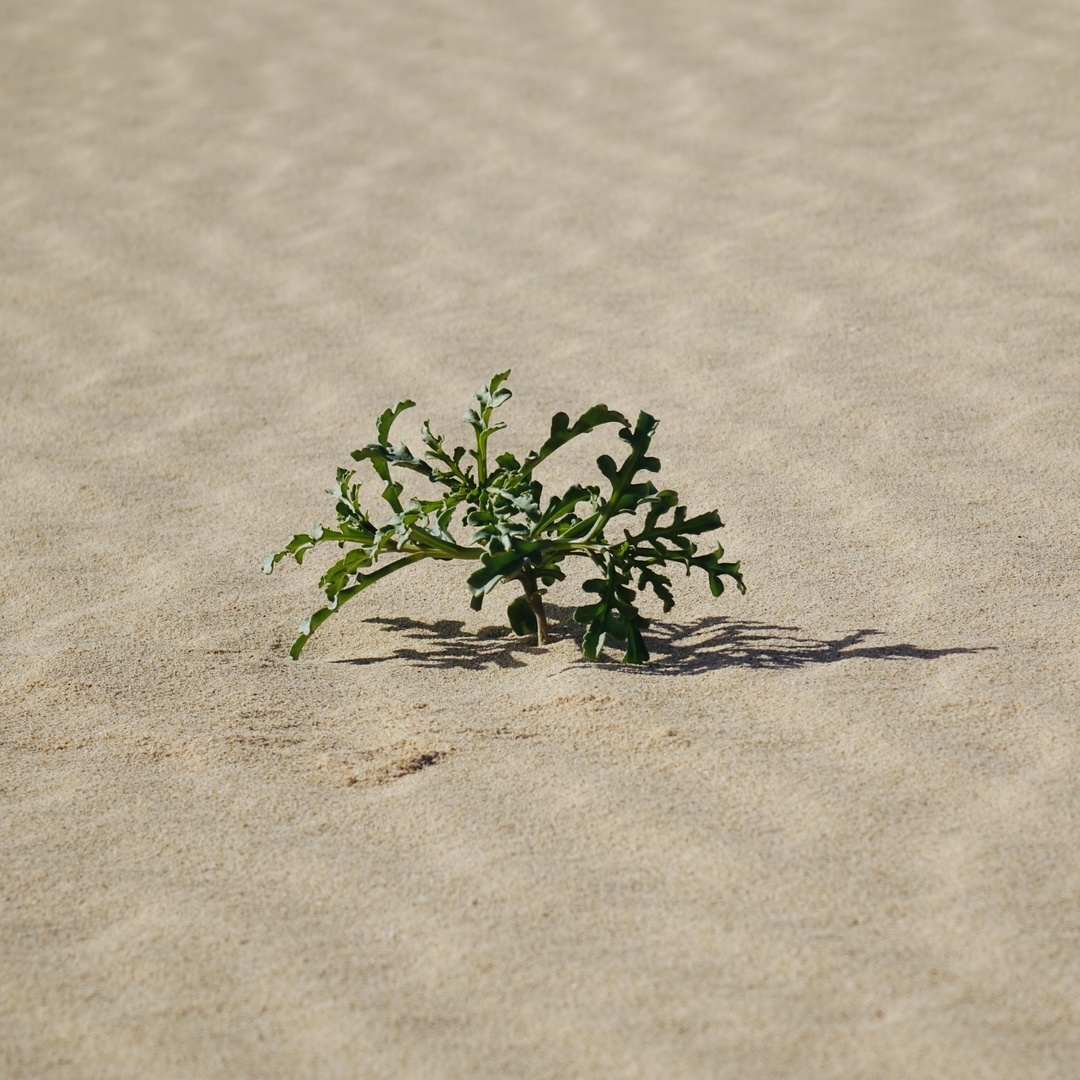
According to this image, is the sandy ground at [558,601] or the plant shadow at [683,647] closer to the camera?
the sandy ground at [558,601]

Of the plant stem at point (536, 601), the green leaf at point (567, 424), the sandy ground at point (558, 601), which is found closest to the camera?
the sandy ground at point (558, 601)

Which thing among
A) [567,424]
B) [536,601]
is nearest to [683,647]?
[536,601]

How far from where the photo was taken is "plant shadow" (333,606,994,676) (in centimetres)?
235

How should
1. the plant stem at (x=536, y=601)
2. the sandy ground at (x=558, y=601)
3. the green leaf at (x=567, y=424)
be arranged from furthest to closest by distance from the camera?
1. the plant stem at (x=536, y=601)
2. the green leaf at (x=567, y=424)
3. the sandy ground at (x=558, y=601)

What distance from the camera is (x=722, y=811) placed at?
6.37ft

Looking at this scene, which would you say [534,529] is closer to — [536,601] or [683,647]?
[536,601]

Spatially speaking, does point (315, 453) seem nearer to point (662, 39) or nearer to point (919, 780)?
point (919, 780)

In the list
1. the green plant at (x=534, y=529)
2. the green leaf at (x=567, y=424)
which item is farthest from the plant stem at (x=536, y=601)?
the green leaf at (x=567, y=424)

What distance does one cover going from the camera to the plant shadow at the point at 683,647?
92.7 inches

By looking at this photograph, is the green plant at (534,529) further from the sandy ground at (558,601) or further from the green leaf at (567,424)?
the sandy ground at (558,601)

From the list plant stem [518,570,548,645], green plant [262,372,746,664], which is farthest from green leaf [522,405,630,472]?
plant stem [518,570,548,645]

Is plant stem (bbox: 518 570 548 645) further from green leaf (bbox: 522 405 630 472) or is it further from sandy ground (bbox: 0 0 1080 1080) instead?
green leaf (bbox: 522 405 630 472)

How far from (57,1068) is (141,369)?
9.03 feet

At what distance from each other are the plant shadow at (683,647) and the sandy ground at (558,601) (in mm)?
12
